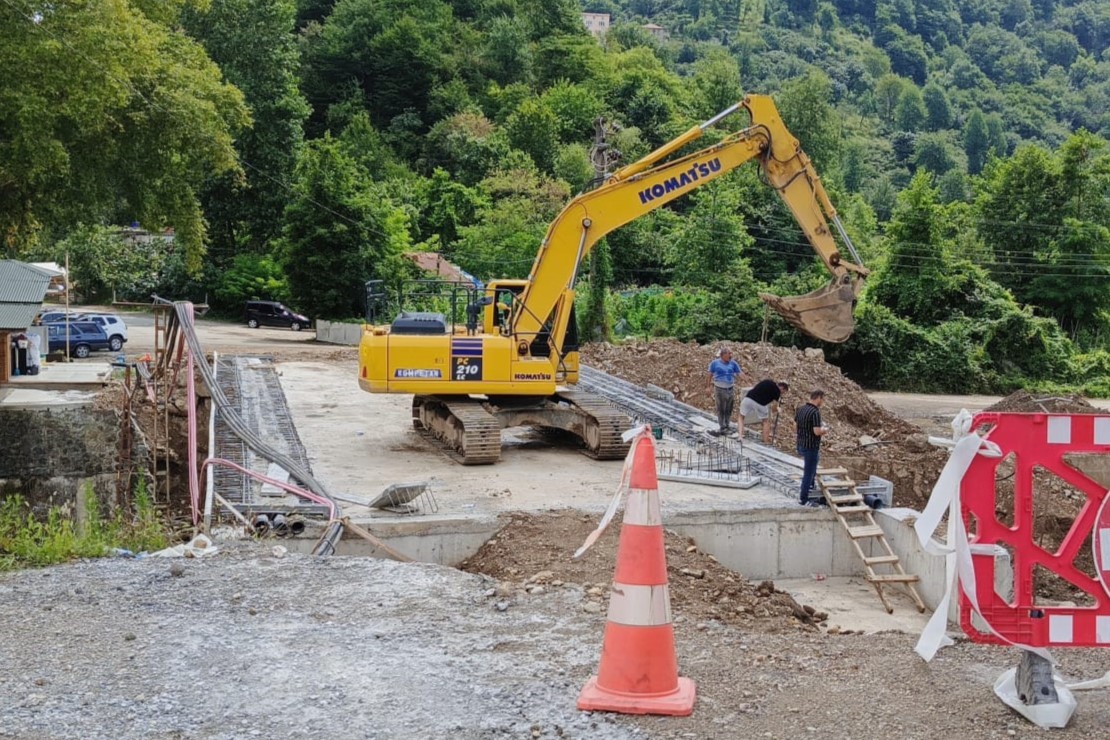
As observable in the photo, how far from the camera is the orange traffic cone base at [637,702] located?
6598 mm

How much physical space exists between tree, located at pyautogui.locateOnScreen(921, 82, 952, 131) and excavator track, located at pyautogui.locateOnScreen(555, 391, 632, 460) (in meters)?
176

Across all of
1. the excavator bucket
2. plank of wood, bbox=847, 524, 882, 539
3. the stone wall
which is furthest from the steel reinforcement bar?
the stone wall

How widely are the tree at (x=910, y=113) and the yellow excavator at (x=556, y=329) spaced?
16837cm

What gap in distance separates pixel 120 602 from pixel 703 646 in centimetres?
403

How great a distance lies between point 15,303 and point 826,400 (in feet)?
63.6

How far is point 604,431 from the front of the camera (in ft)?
56.3

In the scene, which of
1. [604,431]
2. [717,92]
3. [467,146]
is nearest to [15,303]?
[604,431]

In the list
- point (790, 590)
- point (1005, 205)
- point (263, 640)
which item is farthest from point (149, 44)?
point (1005, 205)

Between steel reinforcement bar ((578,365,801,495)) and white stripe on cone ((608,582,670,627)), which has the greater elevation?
white stripe on cone ((608,582,670,627))

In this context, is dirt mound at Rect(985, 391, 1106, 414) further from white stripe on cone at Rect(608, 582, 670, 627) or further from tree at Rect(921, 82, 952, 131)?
tree at Rect(921, 82, 952, 131)

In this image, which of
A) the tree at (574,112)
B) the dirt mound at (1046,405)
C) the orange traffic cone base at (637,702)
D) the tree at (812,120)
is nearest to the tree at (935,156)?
the tree at (812,120)

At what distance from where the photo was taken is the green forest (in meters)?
26.5

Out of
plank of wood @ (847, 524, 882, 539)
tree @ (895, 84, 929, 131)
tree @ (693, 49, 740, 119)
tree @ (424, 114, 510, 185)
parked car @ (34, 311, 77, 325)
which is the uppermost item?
tree @ (895, 84, 929, 131)

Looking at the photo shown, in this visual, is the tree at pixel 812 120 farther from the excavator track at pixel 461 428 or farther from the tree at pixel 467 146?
the excavator track at pixel 461 428
